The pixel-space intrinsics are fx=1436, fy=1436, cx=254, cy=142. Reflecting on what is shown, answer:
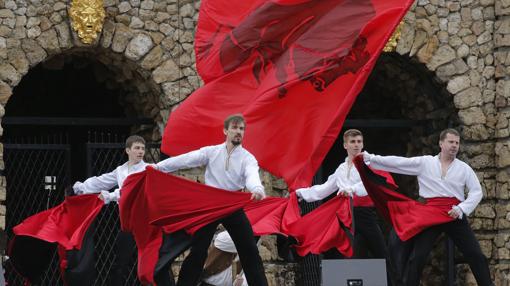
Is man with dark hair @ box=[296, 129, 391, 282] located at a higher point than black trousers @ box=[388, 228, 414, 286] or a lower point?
higher

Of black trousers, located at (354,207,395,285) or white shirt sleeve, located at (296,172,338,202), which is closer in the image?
white shirt sleeve, located at (296,172,338,202)

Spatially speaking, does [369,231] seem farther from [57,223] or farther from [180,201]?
[57,223]

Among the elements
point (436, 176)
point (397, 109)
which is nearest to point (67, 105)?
point (397, 109)

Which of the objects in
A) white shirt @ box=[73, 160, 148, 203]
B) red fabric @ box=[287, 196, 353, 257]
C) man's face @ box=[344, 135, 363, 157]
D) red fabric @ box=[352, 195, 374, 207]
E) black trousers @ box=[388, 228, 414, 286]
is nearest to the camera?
black trousers @ box=[388, 228, 414, 286]

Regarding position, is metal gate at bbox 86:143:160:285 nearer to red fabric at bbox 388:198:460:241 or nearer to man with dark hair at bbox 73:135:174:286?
man with dark hair at bbox 73:135:174:286

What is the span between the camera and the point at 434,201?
13.7m

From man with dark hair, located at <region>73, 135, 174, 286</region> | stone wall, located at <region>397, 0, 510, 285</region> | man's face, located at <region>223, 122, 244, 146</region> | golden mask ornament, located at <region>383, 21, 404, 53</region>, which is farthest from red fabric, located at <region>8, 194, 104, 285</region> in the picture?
stone wall, located at <region>397, 0, 510, 285</region>

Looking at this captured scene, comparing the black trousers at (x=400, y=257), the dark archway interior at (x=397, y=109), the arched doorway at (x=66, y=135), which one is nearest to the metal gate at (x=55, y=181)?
the arched doorway at (x=66, y=135)

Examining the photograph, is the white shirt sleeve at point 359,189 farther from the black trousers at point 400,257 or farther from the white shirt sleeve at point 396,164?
the white shirt sleeve at point 396,164

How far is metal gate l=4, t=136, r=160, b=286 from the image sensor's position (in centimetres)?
1677

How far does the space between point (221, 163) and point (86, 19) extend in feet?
13.7

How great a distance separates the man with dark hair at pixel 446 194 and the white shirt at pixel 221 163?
138cm

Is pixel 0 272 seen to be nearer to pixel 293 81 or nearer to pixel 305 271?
pixel 293 81

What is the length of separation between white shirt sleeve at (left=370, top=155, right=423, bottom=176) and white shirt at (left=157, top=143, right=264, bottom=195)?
4.71 ft
